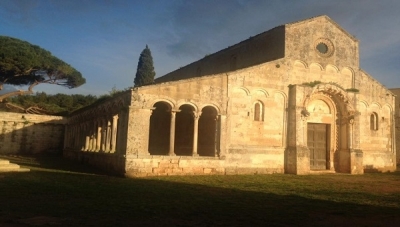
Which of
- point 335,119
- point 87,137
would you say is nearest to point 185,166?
point 335,119

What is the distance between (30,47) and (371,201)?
34.5 m

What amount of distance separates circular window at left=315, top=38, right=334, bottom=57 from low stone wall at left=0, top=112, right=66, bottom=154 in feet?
85.9

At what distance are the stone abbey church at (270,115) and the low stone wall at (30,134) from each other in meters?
11.6

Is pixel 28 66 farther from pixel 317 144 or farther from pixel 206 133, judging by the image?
pixel 317 144

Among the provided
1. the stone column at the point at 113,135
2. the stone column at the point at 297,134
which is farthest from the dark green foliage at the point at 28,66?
the stone column at the point at 297,134

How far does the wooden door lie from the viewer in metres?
21.7

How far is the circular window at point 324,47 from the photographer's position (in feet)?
72.6

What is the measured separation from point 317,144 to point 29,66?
27.4 metres

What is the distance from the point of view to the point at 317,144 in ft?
72.2

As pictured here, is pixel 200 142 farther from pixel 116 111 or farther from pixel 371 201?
pixel 371 201

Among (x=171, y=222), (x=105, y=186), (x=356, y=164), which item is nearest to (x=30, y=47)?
(x=105, y=186)

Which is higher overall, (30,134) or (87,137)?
(30,134)

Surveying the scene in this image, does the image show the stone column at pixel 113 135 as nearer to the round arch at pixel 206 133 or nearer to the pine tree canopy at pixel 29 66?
the round arch at pixel 206 133

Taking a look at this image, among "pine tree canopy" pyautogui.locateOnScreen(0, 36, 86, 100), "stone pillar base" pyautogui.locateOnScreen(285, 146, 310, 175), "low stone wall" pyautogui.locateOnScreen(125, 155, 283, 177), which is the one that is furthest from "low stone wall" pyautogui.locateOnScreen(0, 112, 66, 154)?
"stone pillar base" pyautogui.locateOnScreen(285, 146, 310, 175)
